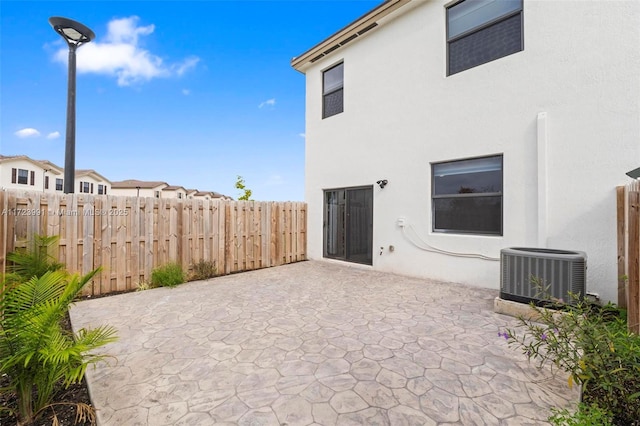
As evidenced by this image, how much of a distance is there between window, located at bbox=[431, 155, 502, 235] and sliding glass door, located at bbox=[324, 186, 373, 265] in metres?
1.87

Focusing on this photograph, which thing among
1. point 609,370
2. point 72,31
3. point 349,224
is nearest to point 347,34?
point 349,224

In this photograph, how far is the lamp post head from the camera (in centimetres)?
498

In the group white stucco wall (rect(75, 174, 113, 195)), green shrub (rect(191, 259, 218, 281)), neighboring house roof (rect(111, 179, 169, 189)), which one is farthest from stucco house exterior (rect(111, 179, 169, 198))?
green shrub (rect(191, 259, 218, 281))

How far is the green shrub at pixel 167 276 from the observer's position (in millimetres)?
5820

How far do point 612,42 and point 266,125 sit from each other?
14.3m

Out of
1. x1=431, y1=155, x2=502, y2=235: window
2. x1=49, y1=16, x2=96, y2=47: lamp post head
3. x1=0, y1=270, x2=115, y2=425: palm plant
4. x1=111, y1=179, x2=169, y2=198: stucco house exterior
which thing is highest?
x1=111, y1=179, x2=169, y2=198: stucco house exterior

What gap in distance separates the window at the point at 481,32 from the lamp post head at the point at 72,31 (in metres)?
7.52

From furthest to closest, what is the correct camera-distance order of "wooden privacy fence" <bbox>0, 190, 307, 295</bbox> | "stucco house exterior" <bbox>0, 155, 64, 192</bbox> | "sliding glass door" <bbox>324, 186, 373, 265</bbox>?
"stucco house exterior" <bbox>0, 155, 64, 192</bbox>, "sliding glass door" <bbox>324, 186, 373, 265</bbox>, "wooden privacy fence" <bbox>0, 190, 307, 295</bbox>

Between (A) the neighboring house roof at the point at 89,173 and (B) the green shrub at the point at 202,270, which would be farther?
(A) the neighboring house roof at the point at 89,173

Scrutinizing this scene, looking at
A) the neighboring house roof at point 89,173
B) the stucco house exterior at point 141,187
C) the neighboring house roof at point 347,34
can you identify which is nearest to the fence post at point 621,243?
the neighboring house roof at point 347,34

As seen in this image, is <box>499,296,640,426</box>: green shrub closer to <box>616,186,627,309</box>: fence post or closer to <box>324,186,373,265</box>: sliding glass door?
<box>616,186,627,309</box>: fence post

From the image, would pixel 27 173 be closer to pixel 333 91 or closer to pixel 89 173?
pixel 89 173

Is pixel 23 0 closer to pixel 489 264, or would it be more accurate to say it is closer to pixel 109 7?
pixel 109 7

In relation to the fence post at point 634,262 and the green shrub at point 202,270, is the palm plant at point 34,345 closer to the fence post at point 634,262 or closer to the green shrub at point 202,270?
the green shrub at point 202,270
